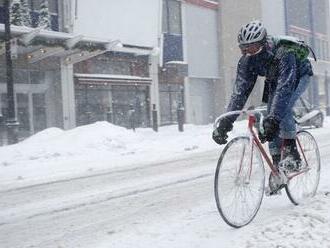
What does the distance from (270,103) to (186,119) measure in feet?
78.3

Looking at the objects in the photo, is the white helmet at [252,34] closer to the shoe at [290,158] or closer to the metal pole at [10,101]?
the shoe at [290,158]

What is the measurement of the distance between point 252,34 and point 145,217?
2006 millimetres

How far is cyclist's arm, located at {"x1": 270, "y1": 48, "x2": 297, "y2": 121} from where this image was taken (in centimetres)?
476

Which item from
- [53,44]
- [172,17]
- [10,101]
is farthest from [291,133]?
[172,17]

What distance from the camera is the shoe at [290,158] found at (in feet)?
17.3

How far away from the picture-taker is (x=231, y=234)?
439cm

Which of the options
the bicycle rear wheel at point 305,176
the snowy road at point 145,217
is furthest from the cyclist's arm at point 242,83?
the snowy road at point 145,217

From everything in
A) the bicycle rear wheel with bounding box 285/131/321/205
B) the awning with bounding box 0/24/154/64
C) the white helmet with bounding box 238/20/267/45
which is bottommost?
the bicycle rear wheel with bounding box 285/131/321/205

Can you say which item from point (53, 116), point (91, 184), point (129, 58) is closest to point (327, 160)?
point (91, 184)

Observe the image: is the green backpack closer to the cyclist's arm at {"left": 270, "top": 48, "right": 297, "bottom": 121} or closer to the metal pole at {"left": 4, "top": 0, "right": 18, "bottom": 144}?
the cyclist's arm at {"left": 270, "top": 48, "right": 297, "bottom": 121}

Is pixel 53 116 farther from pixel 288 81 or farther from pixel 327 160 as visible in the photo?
pixel 288 81

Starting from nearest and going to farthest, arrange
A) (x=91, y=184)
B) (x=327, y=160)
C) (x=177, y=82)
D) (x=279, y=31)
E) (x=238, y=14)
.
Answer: (x=91, y=184)
(x=327, y=160)
(x=177, y=82)
(x=238, y=14)
(x=279, y=31)

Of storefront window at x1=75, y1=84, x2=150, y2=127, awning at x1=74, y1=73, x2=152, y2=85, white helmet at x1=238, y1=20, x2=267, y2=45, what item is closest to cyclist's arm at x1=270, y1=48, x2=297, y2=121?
white helmet at x1=238, y1=20, x2=267, y2=45

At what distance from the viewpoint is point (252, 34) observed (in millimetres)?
4777
